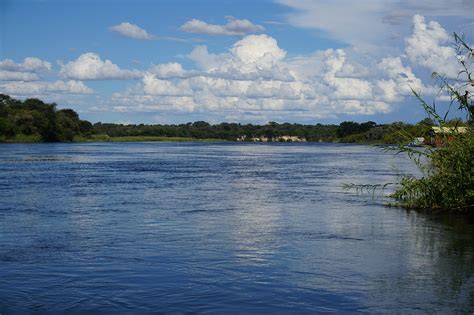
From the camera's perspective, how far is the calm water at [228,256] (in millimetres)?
12336

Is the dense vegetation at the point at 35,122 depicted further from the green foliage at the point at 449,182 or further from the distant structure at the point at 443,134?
the distant structure at the point at 443,134

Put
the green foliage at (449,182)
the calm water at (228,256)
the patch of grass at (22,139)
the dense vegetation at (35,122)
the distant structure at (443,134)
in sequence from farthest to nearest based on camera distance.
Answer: the dense vegetation at (35,122)
the patch of grass at (22,139)
the distant structure at (443,134)
the green foliage at (449,182)
the calm water at (228,256)

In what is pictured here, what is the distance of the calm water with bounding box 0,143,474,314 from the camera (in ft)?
40.5

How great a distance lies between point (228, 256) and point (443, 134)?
1071 cm

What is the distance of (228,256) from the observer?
16.3 m

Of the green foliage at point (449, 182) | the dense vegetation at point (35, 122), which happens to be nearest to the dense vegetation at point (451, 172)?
the green foliage at point (449, 182)

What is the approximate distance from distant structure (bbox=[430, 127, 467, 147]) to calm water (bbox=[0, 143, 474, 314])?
2.94 meters

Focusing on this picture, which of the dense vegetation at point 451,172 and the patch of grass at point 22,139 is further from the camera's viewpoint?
the patch of grass at point 22,139

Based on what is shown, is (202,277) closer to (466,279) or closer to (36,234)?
(466,279)

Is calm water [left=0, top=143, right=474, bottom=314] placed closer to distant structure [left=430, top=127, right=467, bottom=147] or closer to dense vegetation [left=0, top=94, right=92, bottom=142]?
distant structure [left=430, top=127, right=467, bottom=147]

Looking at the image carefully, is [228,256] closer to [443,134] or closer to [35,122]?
[443,134]

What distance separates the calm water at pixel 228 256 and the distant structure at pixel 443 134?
9.64 feet

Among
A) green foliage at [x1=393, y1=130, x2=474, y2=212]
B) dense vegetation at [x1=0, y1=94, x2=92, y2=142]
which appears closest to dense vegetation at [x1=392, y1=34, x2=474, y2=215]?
green foliage at [x1=393, y1=130, x2=474, y2=212]

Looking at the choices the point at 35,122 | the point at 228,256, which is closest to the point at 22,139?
the point at 35,122
